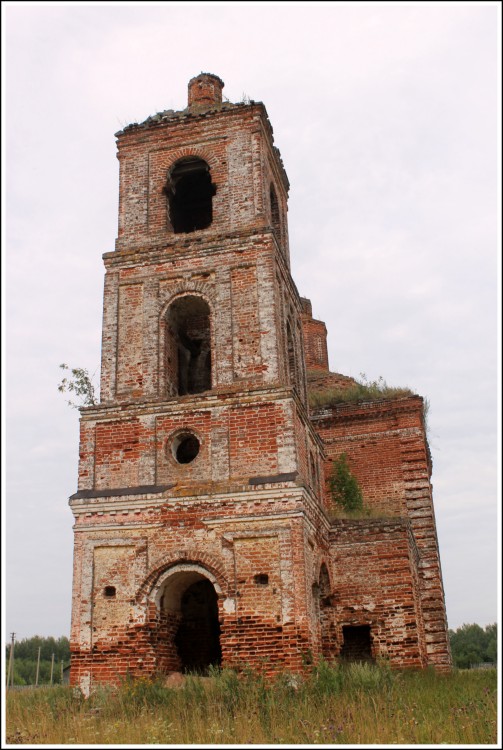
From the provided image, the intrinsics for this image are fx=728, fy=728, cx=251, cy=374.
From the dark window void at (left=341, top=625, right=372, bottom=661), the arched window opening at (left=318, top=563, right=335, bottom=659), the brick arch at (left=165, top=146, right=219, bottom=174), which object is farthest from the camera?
the brick arch at (left=165, top=146, right=219, bottom=174)

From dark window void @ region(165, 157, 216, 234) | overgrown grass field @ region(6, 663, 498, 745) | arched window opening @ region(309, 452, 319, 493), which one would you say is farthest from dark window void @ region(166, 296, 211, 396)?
overgrown grass field @ region(6, 663, 498, 745)

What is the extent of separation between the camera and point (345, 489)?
17.8 m

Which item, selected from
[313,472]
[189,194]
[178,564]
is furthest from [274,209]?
[178,564]

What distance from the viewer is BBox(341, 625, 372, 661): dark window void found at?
14523mm

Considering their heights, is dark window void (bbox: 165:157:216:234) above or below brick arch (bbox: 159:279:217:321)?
above

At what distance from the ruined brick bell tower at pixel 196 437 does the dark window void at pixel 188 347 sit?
0.14 ft

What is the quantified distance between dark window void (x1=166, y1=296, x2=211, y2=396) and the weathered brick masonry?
5cm

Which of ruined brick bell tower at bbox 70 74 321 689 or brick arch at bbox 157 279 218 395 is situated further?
brick arch at bbox 157 279 218 395

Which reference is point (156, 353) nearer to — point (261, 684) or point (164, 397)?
point (164, 397)

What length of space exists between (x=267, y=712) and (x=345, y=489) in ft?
29.9

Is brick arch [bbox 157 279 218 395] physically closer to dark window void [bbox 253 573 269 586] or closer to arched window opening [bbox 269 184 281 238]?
arched window opening [bbox 269 184 281 238]

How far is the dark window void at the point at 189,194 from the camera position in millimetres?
15773

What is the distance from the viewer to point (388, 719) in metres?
8.15

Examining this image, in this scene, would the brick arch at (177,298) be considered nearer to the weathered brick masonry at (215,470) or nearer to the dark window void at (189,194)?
the weathered brick masonry at (215,470)
